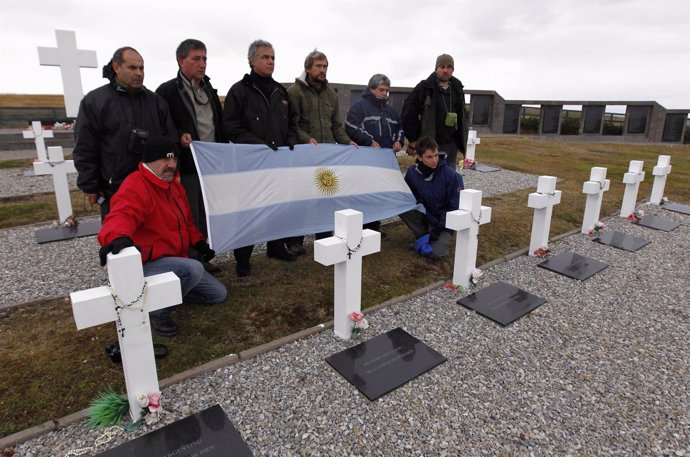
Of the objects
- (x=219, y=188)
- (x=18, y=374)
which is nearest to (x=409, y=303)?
(x=219, y=188)

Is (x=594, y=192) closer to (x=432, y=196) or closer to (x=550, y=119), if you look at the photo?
(x=432, y=196)

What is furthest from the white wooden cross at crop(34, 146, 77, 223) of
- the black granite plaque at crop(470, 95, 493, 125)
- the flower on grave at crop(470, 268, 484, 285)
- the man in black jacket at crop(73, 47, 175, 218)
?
the black granite plaque at crop(470, 95, 493, 125)

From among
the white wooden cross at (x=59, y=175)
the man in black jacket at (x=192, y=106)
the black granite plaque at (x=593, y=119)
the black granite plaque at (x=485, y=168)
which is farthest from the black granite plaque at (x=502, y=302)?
the black granite plaque at (x=593, y=119)

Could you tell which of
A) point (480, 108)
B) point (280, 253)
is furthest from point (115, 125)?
point (480, 108)

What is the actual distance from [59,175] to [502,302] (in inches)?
281

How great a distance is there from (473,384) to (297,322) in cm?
165

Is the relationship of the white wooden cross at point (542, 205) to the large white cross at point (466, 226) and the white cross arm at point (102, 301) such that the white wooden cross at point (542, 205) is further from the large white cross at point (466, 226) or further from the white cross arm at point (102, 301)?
the white cross arm at point (102, 301)

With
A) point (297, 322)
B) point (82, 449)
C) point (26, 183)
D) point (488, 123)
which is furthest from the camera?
point (488, 123)

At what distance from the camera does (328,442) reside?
101 inches

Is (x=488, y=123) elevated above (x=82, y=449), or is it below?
above

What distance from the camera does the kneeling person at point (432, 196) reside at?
5.59 metres

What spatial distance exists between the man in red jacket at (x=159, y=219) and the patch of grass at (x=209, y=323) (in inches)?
16.9

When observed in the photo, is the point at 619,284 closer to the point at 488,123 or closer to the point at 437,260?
the point at 437,260

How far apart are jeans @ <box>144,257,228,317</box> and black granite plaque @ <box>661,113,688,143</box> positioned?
2936 centimetres
